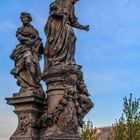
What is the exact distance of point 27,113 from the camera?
42.2ft

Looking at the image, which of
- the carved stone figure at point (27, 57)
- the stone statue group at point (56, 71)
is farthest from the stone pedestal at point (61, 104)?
the carved stone figure at point (27, 57)

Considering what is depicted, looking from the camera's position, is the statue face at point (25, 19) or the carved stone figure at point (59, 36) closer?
the carved stone figure at point (59, 36)

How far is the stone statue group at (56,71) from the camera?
1248 cm

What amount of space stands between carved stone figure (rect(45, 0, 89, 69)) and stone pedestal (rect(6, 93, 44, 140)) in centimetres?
114

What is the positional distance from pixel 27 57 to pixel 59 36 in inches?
44.7

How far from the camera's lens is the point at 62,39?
522 inches

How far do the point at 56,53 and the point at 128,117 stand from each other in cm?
2085

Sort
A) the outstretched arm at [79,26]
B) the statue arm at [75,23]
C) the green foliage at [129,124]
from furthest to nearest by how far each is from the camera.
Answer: the green foliage at [129,124] → the outstretched arm at [79,26] → the statue arm at [75,23]

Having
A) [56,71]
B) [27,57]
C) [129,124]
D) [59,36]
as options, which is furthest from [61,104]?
[129,124]

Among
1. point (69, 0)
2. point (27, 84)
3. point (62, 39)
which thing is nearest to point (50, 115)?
point (27, 84)

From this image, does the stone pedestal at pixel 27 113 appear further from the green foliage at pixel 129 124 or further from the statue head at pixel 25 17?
the green foliage at pixel 129 124

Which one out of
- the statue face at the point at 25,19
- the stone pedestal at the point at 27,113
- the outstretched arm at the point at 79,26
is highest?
the statue face at the point at 25,19

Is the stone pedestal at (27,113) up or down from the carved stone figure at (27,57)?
down

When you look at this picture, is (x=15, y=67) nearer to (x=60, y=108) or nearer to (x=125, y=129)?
(x=60, y=108)
